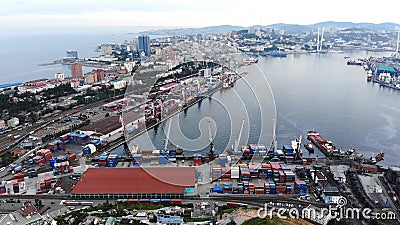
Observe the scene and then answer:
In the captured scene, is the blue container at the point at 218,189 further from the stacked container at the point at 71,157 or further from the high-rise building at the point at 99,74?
the high-rise building at the point at 99,74

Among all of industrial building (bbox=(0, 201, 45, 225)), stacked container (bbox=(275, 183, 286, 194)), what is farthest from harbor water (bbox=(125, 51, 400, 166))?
industrial building (bbox=(0, 201, 45, 225))

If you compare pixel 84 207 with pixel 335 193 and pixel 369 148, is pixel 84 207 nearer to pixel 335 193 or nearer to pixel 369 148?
pixel 335 193

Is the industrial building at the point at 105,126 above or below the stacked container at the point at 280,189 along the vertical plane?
above

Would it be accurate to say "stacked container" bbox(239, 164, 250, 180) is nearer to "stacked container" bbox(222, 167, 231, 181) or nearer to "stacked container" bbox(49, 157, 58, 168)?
"stacked container" bbox(222, 167, 231, 181)

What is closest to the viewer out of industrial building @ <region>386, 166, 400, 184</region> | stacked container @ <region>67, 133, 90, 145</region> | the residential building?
industrial building @ <region>386, 166, 400, 184</region>

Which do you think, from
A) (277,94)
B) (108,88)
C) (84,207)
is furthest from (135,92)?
(84,207)

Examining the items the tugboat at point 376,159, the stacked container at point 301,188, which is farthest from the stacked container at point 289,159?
the tugboat at point 376,159
